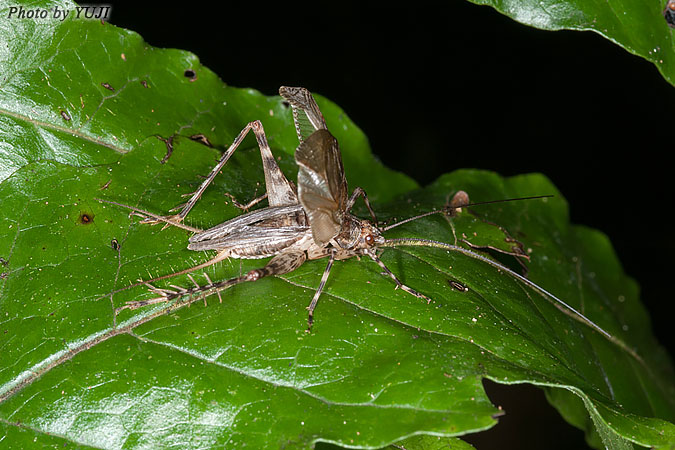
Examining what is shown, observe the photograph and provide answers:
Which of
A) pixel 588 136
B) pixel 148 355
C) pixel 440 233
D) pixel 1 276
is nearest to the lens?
pixel 148 355

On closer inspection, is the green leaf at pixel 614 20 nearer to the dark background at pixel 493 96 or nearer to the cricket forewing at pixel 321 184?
the cricket forewing at pixel 321 184

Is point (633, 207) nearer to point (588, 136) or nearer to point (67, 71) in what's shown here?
point (588, 136)

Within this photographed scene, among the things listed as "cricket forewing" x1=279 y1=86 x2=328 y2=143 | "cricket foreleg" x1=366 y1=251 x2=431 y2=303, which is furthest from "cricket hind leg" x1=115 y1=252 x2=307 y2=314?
"cricket forewing" x1=279 y1=86 x2=328 y2=143

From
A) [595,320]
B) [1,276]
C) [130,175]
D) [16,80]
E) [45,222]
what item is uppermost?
[16,80]

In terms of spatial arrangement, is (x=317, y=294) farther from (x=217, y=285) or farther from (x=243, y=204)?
(x=243, y=204)

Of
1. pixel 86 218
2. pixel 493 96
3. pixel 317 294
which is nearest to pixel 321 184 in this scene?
pixel 317 294

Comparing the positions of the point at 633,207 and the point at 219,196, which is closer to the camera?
the point at 219,196

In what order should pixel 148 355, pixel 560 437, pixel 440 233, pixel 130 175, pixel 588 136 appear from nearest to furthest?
pixel 148 355
pixel 130 175
pixel 440 233
pixel 560 437
pixel 588 136

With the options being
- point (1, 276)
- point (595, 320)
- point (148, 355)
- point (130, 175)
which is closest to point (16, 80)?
point (130, 175)
